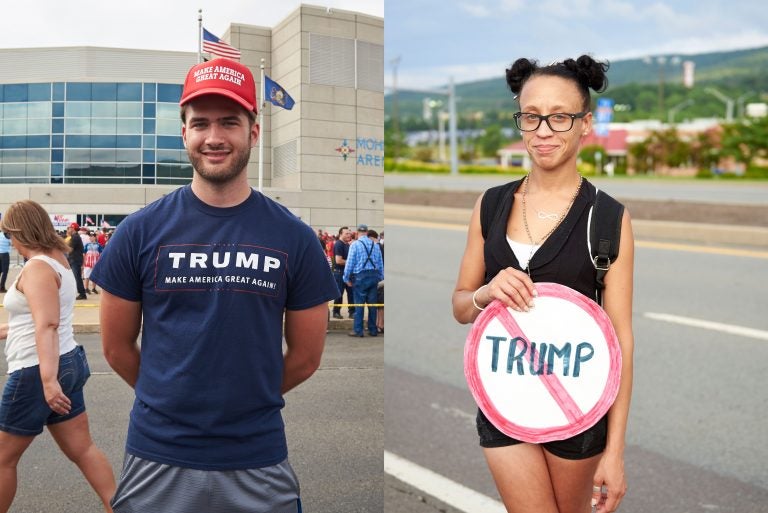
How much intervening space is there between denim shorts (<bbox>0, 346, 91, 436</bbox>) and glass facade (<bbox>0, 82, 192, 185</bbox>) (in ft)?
1.70

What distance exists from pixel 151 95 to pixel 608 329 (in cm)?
150

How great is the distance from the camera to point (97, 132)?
8.64 ft

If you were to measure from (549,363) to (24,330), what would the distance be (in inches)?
59.5

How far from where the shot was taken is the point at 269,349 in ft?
7.41

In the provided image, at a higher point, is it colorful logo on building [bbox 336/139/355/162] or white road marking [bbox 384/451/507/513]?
colorful logo on building [bbox 336/139/355/162]

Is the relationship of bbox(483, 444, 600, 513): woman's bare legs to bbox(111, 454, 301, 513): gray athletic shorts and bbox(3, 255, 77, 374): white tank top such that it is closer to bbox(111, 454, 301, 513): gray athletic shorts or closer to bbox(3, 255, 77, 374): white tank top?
bbox(111, 454, 301, 513): gray athletic shorts

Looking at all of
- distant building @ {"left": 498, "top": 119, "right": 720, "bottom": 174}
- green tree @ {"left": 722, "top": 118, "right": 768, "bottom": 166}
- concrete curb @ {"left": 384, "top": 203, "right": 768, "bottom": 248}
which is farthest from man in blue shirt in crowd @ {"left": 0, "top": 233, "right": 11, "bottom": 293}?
green tree @ {"left": 722, "top": 118, "right": 768, "bottom": 166}

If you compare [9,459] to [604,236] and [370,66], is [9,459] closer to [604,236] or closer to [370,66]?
[370,66]

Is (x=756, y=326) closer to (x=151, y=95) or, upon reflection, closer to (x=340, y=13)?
(x=340, y=13)

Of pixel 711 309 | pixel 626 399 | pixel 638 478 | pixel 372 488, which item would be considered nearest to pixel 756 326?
pixel 711 309

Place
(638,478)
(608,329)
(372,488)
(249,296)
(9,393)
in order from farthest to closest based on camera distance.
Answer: (638,478) → (372,488) → (9,393) → (249,296) → (608,329)

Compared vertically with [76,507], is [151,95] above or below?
above

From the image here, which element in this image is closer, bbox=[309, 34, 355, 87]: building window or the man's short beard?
the man's short beard

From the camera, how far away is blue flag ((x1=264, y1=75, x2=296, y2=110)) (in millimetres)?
2656
